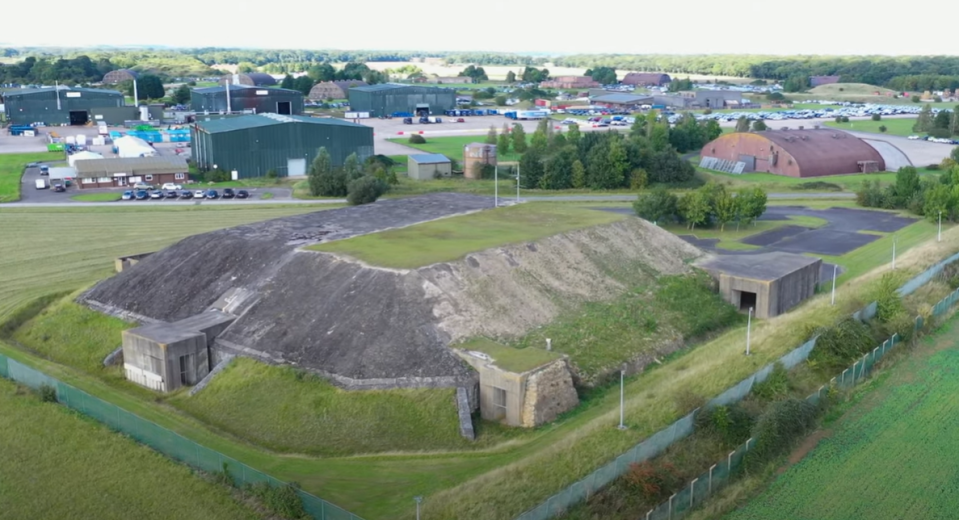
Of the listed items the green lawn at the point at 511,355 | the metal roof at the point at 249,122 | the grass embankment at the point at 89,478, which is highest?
the metal roof at the point at 249,122

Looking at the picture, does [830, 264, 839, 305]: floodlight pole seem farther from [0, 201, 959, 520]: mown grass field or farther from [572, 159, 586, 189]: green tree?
[572, 159, 586, 189]: green tree

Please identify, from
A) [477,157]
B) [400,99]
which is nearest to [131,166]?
[477,157]

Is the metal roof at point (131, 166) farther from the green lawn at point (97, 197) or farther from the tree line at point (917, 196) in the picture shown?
the tree line at point (917, 196)

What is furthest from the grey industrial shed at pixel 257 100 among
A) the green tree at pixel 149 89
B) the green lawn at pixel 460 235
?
the green lawn at pixel 460 235

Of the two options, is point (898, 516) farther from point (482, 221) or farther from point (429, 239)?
point (482, 221)

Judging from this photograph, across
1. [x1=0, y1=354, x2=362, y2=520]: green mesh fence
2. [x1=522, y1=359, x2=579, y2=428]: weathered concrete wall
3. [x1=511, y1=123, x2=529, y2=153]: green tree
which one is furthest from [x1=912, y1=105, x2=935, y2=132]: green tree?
[x1=0, y1=354, x2=362, y2=520]: green mesh fence

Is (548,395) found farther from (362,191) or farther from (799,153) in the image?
(799,153)

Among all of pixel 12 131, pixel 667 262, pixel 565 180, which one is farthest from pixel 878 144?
pixel 12 131
